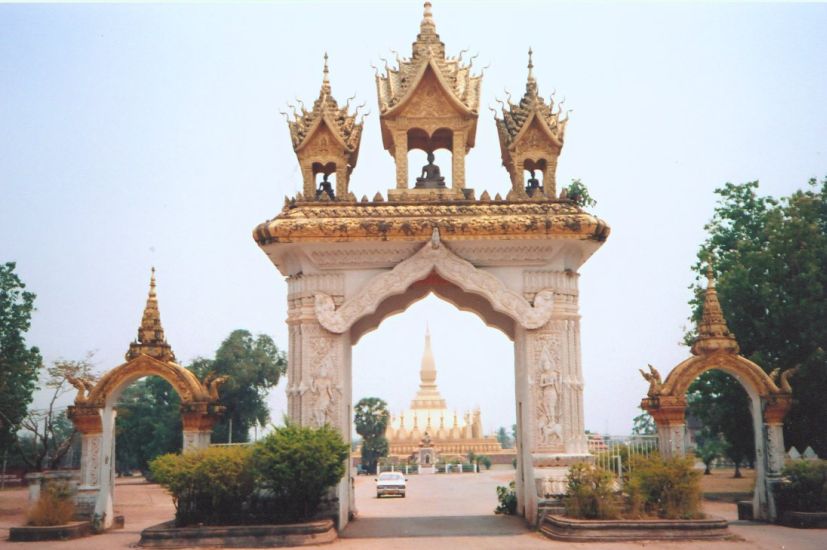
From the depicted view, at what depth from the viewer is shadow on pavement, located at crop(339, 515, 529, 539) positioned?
47.0 feet

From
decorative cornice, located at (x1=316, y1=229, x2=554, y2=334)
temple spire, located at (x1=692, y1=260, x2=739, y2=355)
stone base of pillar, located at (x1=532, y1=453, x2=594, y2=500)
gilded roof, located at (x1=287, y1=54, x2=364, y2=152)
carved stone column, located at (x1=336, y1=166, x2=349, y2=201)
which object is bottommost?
stone base of pillar, located at (x1=532, y1=453, x2=594, y2=500)

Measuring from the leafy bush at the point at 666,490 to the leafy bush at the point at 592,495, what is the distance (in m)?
0.38

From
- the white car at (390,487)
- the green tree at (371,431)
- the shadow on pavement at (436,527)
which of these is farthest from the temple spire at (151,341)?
the green tree at (371,431)

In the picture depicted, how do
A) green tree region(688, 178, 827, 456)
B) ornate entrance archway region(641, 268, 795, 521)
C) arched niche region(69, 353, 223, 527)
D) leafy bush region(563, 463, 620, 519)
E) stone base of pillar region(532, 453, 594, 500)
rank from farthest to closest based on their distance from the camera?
1. green tree region(688, 178, 827, 456)
2. arched niche region(69, 353, 223, 527)
3. ornate entrance archway region(641, 268, 795, 521)
4. stone base of pillar region(532, 453, 594, 500)
5. leafy bush region(563, 463, 620, 519)

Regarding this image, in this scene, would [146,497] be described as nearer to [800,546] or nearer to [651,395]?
[651,395]

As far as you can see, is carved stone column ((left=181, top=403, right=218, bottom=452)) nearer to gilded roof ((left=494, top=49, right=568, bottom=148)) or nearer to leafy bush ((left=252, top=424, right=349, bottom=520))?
leafy bush ((left=252, top=424, right=349, bottom=520))

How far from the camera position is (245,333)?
52.0 m

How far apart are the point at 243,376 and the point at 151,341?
111ft

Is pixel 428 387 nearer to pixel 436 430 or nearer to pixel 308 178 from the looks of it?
pixel 436 430

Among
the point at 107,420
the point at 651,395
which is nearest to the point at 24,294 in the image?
the point at 107,420

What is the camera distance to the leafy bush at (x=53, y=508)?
14625mm

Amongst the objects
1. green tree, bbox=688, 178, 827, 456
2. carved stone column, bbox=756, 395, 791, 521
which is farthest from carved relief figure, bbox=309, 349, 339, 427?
green tree, bbox=688, 178, 827, 456

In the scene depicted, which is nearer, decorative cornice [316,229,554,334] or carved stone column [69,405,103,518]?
decorative cornice [316,229,554,334]

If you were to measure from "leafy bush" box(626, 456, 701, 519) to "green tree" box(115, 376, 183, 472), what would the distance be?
3844 centimetres
